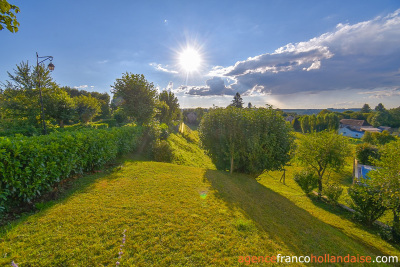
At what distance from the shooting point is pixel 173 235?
11.7ft

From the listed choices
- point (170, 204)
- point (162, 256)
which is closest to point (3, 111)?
point (170, 204)

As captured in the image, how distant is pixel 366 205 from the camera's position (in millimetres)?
8375

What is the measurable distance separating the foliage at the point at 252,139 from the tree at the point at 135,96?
9020 mm

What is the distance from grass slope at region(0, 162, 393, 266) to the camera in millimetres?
2877

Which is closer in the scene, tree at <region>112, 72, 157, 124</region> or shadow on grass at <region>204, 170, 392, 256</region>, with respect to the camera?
shadow on grass at <region>204, 170, 392, 256</region>

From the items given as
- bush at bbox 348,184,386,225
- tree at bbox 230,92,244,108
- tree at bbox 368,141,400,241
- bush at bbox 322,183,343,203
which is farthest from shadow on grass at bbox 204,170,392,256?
tree at bbox 230,92,244,108

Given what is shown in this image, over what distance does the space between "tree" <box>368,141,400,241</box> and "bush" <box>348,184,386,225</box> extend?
0.69 metres

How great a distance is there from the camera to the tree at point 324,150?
1114 cm

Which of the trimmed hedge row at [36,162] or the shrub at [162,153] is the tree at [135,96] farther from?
the trimmed hedge row at [36,162]

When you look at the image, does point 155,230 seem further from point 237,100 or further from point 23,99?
point 237,100

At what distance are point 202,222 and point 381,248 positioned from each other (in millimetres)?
8198

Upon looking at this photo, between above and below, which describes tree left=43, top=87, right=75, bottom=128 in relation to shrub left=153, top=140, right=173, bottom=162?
above

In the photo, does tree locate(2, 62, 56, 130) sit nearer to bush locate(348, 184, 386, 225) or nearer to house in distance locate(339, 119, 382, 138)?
bush locate(348, 184, 386, 225)

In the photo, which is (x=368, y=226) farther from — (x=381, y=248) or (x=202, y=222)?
(x=202, y=222)
